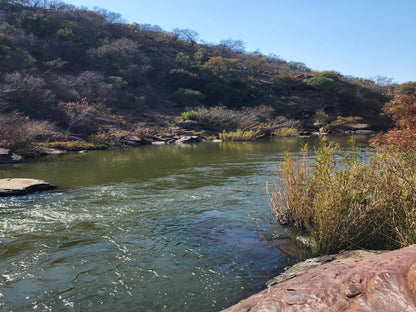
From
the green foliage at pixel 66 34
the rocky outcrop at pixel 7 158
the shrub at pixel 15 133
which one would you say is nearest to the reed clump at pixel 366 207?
the rocky outcrop at pixel 7 158

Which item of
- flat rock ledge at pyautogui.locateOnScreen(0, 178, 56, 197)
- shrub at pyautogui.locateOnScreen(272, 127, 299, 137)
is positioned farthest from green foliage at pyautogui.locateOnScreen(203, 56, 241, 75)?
flat rock ledge at pyautogui.locateOnScreen(0, 178, 56, 197)

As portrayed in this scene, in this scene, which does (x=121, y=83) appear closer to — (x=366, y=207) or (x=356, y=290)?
(x=366, y=207)

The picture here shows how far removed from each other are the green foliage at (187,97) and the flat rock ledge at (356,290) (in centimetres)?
3795

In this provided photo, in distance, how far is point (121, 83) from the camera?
1513 inches

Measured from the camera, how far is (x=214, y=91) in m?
43.4

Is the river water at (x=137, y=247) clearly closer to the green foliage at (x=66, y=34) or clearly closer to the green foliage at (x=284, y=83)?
the green foliage at (x=284, y=83)

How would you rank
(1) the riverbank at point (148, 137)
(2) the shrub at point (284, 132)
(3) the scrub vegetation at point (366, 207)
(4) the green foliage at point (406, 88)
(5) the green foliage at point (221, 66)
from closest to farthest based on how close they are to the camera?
1. (3) the scrub vegetation at point (366, 207)
2. (1) the riverbank at point (148, 137)
3. (2) the shrub at point (284, 132)
4. (4) the green foliage at point (406, 88)
5. (5) the green foliage at point (221, 66)

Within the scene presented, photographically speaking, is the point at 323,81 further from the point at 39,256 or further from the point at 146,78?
the point at 39,256

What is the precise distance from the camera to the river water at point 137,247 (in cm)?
365

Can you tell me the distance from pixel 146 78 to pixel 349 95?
1139 inches

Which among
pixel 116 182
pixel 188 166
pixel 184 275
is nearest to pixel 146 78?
pixel 188 166

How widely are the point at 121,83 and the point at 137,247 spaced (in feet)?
118

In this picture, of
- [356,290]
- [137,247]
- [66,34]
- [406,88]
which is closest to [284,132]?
[406,88]

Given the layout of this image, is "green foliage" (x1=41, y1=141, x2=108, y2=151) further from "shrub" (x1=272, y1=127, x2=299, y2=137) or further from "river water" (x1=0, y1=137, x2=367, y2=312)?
"shrub" (x1=272, y1=127, x2=299, y2=137)
